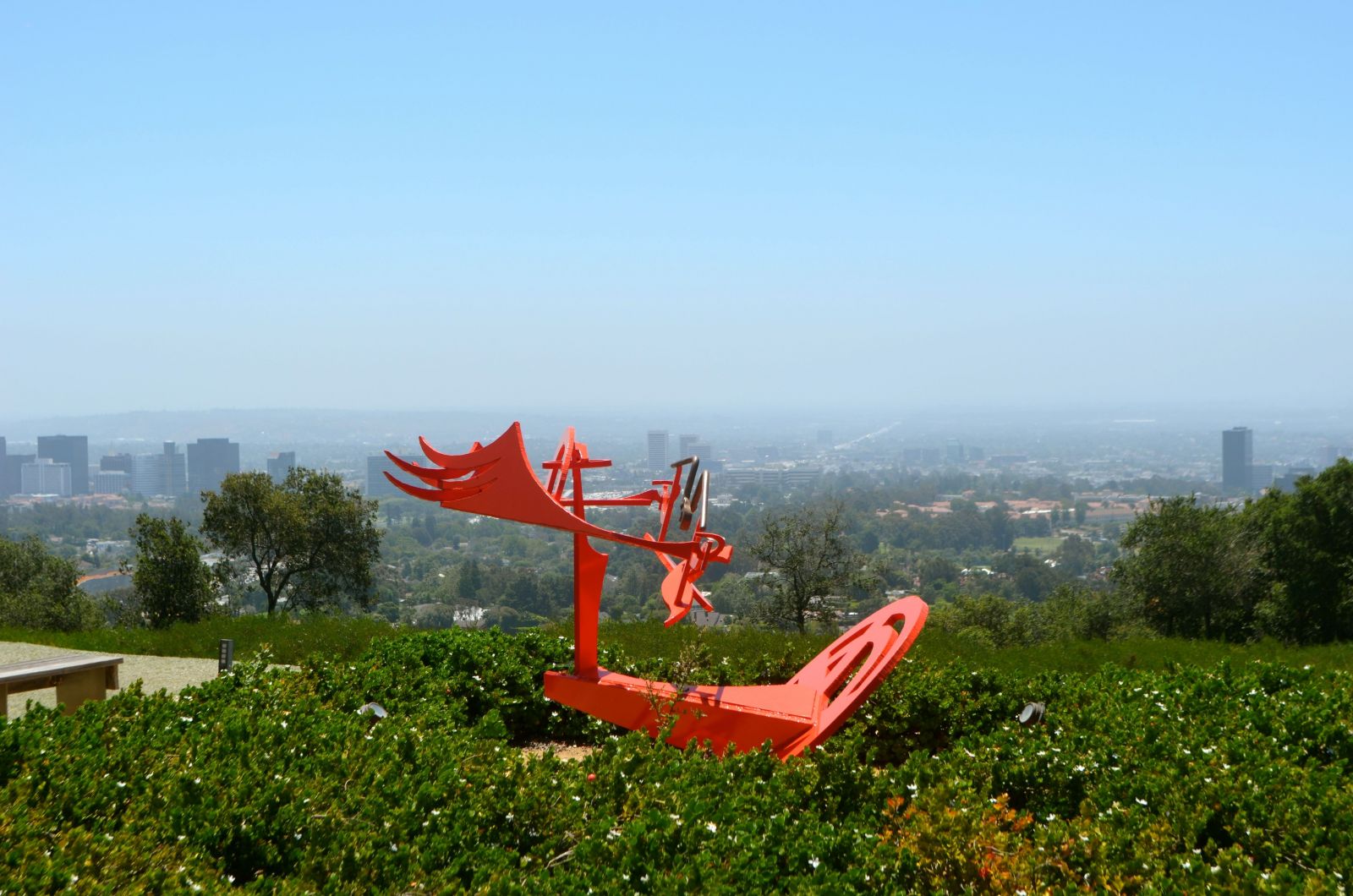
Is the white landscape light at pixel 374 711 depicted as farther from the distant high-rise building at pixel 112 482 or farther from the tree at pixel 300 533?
the distant high-rise building at pixel 112 482

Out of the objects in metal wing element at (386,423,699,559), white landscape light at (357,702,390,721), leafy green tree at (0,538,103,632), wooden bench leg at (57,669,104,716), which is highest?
metal wing element at (386,423,699,559)

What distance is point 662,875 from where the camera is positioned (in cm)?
455

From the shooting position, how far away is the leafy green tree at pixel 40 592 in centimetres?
2659

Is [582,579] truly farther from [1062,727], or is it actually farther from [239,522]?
[239,522]

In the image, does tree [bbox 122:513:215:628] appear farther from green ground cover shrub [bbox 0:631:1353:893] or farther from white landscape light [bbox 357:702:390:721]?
white landscape light [bbox 357:702:390:721]

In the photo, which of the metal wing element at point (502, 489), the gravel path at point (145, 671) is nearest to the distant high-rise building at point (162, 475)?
the gravel path at point (145, 671)

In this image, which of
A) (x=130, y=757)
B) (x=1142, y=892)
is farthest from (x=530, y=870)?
(x=1142, y=892)

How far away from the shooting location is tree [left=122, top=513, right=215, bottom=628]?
22656mm

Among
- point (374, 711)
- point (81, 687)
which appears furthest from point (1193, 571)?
point (81, 687)

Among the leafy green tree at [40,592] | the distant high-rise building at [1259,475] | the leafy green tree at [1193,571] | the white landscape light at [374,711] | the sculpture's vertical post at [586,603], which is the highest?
the sculpture's vertical post at [586,603]

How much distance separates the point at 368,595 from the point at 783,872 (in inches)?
865

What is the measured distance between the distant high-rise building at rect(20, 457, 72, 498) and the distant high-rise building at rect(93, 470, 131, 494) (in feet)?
14.4

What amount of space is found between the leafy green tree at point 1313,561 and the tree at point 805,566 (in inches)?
307

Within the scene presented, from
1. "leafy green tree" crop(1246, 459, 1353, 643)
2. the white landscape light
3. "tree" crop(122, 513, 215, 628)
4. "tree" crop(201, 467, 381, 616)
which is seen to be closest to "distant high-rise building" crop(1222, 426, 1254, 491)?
"leafy green tree" crop(1246, 459, 1353, 643)
